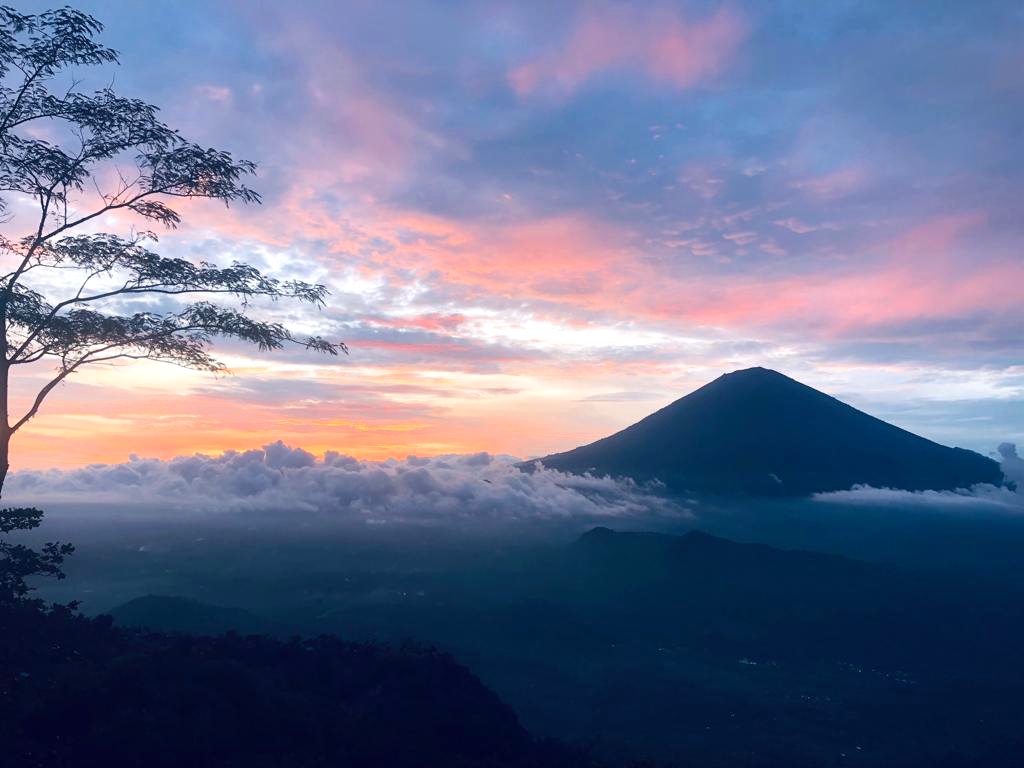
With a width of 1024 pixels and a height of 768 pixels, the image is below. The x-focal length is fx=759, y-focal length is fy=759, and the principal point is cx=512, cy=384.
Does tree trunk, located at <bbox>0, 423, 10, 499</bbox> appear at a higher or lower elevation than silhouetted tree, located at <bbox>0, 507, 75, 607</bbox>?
higher

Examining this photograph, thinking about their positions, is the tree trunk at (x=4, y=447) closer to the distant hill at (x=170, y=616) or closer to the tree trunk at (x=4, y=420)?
the tree trunk at (x=4, y=420)

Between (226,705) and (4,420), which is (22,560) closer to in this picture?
(4,420)

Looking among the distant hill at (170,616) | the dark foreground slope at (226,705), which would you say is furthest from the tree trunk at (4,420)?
the distant hill at (170,616)

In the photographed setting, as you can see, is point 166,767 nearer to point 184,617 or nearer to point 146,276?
point 146,276

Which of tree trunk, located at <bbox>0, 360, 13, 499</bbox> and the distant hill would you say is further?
the distant hill

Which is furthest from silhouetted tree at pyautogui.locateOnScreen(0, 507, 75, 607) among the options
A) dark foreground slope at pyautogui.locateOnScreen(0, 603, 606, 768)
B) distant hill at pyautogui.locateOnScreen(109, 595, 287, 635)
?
distant hill at pyautogui.locateOnScreen(109, 595, 287, 635)

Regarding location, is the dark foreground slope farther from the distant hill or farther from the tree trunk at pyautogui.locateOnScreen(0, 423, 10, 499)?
the distant hill

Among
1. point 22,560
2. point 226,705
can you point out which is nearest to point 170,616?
point 22,560

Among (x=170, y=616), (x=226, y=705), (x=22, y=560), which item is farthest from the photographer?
(x=170, y=616)
